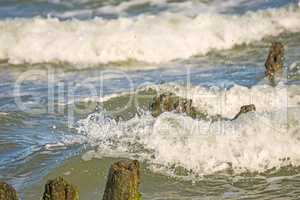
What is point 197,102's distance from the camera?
9.12 metres

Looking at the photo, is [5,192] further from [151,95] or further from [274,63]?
[274,63]

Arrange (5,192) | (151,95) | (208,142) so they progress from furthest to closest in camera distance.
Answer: (151,95), (208,142), (5,192)

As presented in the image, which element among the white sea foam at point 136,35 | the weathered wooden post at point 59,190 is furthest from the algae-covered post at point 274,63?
the weathered wooden post at point 59,190

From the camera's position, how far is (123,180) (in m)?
4.68

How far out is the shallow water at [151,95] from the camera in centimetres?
690

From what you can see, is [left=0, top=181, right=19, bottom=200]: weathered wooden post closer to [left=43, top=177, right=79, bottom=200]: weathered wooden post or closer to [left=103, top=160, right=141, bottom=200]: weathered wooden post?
[left=43, top=177, right=79, bottom=200]: weathered wooden post

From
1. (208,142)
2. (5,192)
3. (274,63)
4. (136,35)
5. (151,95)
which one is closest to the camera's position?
(5,192)

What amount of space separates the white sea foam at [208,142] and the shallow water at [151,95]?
0.04 ft

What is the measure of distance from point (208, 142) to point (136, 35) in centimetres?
826

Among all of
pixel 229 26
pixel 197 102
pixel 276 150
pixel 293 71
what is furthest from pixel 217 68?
pixel 276 150

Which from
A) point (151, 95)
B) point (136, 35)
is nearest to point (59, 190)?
point (151, 95)

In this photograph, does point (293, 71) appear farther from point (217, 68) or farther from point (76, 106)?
point (76, 106)

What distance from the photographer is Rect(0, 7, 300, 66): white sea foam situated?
14117 millimetres

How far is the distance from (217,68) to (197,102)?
2.74 meters
